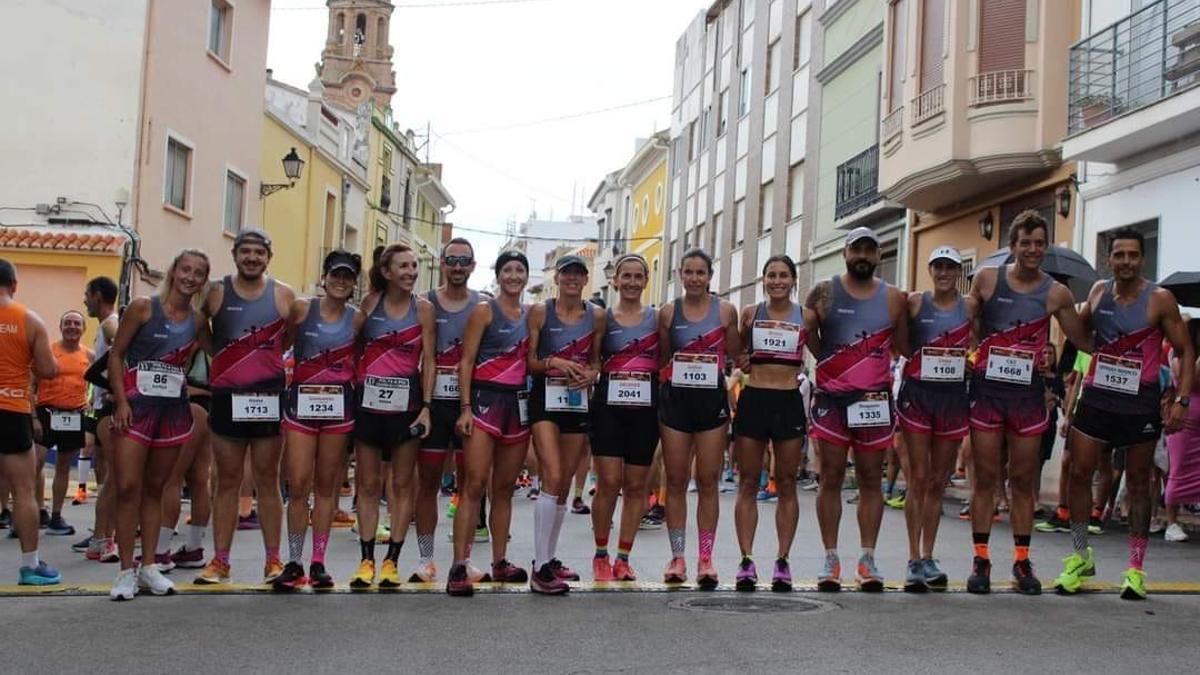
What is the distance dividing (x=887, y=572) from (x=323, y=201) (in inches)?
1138

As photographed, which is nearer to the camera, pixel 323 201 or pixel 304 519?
pixel 304 519

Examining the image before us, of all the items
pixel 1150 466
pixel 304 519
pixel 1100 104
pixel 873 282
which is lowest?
pixel 304 519

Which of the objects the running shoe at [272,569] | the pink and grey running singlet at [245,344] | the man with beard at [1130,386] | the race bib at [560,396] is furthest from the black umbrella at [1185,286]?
the running shoe at [272,569]

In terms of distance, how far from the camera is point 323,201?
1394 inches

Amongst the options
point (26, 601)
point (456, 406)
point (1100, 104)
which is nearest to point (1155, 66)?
point (1100, 104)

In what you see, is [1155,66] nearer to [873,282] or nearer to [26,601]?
[873,282]

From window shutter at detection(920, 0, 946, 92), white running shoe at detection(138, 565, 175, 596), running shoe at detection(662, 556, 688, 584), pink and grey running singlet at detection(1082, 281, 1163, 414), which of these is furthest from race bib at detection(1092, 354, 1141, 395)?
window shutter at detection(920, 0, 946, 92)

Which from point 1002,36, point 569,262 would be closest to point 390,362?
point 569,262

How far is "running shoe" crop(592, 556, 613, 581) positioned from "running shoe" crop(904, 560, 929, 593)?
1.81 m

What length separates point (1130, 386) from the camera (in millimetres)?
7473

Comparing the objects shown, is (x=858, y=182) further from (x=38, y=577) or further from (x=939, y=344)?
(x=38, y=577)

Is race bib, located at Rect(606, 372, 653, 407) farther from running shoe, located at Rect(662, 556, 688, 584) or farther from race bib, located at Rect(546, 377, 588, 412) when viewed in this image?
running shoe, located at Rect(662, 556, 688, 584)

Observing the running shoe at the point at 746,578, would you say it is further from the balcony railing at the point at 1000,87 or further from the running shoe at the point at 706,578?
the balcony railing at the point at 1000,87

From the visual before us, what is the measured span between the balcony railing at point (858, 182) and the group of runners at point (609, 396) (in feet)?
54.5
